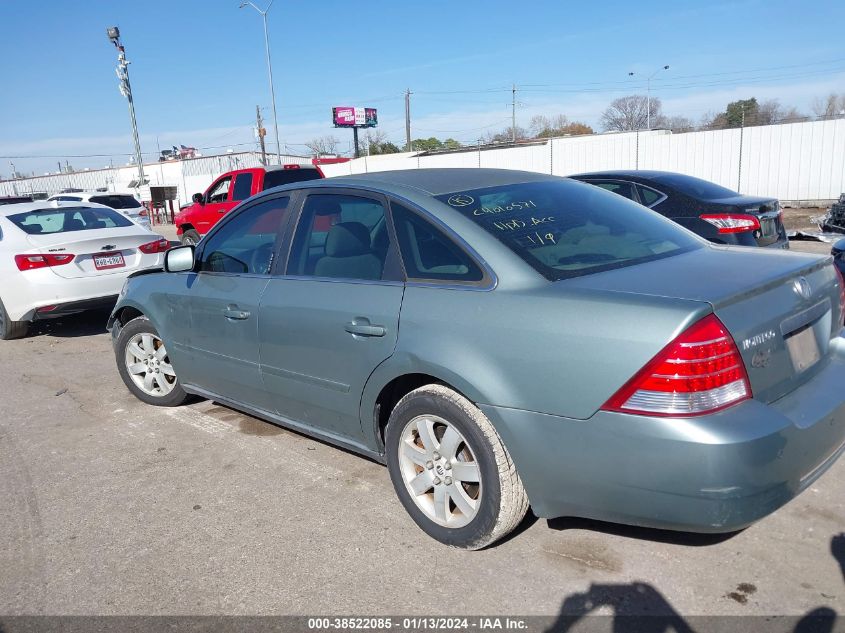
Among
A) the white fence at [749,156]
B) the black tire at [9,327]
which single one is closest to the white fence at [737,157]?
the white fence at [749,156]

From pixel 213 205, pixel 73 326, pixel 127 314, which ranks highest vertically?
pixel 213 205

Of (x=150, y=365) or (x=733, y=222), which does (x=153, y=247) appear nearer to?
(x=150, y=365)

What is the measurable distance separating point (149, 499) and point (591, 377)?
2533 millimetres

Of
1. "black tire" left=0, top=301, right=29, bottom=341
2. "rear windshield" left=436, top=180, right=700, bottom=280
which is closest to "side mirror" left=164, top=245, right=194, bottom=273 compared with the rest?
"rear windshield" left=436, top=180, right=700, bottom=280

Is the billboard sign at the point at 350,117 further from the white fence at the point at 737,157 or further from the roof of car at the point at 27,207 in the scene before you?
Result: the roof of car at the point at 27,207

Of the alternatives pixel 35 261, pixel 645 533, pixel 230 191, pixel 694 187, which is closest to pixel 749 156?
pixel 230 191

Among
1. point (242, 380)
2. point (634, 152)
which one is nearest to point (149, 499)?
point (242, 380)

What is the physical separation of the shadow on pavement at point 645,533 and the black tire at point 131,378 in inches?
114

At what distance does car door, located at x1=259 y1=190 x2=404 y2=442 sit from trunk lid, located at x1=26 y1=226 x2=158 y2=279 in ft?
14.3

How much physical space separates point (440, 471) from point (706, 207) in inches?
200

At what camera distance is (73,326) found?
27.6ft

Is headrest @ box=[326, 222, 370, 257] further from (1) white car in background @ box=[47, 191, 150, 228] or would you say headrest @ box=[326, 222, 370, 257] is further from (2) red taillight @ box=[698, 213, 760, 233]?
(1) white car in background @ box=[47, 191, 150, 228]

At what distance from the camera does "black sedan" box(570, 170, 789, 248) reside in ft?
22.0

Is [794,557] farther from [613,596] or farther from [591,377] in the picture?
[591,377]
